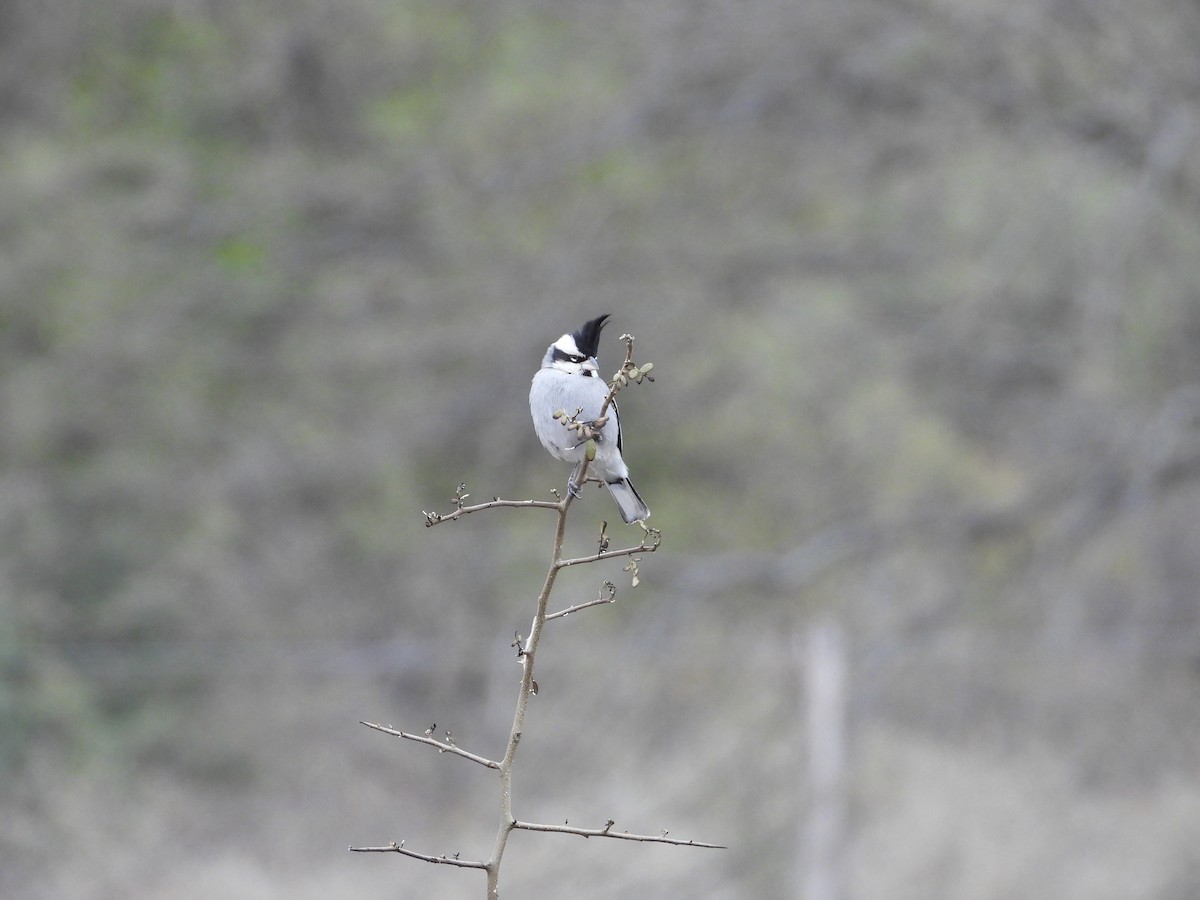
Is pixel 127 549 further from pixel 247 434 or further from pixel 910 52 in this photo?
pixel 910 52

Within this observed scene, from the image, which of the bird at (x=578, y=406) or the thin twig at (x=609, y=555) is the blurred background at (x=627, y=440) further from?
the thin twig at (x=609, y=555)

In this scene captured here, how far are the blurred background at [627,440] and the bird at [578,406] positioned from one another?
16.9ft

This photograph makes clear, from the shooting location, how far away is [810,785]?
7160mm

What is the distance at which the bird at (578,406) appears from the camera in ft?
6.72

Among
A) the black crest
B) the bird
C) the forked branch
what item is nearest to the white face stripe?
the bird

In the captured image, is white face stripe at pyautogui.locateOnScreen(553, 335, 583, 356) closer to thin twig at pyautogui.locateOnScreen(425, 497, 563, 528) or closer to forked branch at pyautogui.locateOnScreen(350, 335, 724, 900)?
forked branch at pyautogui.locateOnScreen(350, 335, 724, 900)

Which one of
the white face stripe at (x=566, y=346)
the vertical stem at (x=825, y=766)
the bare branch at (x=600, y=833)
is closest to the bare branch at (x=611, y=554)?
the bare branch at (x=600, y=833)

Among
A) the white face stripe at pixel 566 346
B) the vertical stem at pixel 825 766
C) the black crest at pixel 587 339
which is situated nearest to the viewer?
the black crest at pixel 587 339

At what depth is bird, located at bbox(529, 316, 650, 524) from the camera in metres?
2.05

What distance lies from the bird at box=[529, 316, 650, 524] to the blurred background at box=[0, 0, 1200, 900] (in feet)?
16.9

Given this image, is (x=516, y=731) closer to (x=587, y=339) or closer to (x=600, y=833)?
(x=600, y=833)

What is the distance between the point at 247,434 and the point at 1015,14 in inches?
302

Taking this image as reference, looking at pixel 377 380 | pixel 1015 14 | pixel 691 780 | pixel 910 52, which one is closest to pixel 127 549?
pixel 377 380

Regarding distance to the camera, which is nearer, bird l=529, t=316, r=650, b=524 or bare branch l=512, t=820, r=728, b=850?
bare branch l=512, t=820, r=728, b=850
